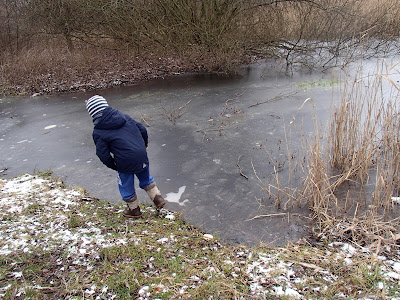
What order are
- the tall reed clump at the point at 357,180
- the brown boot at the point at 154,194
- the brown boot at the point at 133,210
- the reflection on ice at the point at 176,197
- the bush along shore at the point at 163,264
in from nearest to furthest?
the bush along shore at the point at 163,264
the tall reed clump at the point at 357,180
the brown boot at the point at 133,210
the brown boot at the point at 154,194
the reflection on ice at the point at 176,197

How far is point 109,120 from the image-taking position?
11.1 ft

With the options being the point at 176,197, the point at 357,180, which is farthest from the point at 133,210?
the point at 357,180

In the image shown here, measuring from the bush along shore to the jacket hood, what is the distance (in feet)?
3.68

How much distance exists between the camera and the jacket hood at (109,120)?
11.1 feet

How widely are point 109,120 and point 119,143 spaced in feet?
0.86

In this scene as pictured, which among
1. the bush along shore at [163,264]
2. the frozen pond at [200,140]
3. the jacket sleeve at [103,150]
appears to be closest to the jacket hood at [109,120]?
the jacket sleeve at [103,150]

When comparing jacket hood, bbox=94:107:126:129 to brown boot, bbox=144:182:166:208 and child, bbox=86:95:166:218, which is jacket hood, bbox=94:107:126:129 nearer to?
child, bbox=86:95:166:218

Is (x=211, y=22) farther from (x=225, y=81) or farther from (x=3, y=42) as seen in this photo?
(x=3, y=42)

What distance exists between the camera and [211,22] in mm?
11203

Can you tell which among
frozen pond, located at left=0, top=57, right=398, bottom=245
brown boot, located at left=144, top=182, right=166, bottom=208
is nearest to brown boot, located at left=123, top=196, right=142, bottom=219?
brown boot, located at left=144, top=182, right=166, bottom=208

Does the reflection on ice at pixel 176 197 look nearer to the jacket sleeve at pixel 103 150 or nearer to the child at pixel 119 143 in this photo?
the child at pixel 119 143

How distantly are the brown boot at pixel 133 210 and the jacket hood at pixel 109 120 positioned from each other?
0.87 meters

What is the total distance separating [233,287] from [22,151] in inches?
209

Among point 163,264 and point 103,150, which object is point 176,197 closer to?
point 103,150
